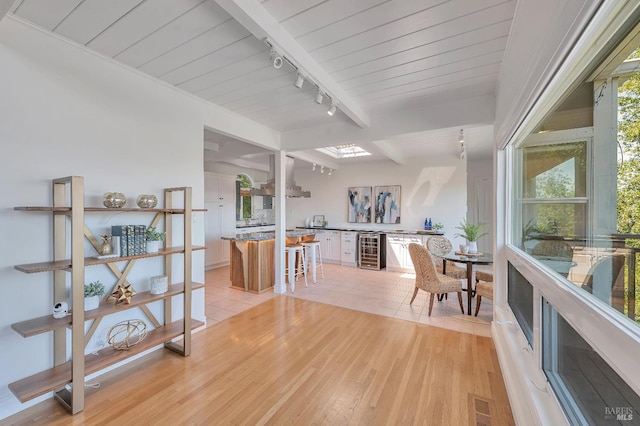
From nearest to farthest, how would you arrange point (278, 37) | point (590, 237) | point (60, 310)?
point (590, 237) < point (278, 37) < point (60, 310)

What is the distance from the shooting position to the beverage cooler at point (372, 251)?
6.02 metres

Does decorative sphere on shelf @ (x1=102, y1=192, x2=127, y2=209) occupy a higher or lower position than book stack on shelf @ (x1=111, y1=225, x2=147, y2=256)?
higher

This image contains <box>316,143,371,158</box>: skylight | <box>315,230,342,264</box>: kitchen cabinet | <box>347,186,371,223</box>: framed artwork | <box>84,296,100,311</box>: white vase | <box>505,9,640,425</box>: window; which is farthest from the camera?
<box>347,186,371,223</box>: framed artwork

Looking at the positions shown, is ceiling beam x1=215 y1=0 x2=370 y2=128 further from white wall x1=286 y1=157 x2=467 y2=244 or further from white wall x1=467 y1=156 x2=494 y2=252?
white wall x1=467 y1=156 x2=494 y2=252

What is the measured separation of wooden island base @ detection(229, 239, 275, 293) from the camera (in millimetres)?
4352

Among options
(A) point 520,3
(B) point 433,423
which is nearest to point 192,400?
(B) point 433,423

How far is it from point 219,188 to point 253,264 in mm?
2549

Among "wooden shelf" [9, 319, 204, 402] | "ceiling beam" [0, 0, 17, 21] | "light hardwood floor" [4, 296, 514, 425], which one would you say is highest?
"ceiling beam" [0, 0, 17, 21]

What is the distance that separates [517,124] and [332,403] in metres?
2.36

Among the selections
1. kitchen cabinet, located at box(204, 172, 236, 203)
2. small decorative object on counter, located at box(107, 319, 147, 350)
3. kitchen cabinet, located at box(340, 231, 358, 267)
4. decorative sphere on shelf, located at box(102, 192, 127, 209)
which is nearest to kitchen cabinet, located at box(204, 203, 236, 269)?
kitchen cabinet, located at box(204, 172, 236, 203)

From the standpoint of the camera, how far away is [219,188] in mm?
6098

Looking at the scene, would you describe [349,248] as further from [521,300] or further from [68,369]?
[68,369]

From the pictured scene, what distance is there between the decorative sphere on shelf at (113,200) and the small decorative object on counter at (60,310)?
741 mm

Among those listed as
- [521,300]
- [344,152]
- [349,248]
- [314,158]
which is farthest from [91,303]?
[349,248]
